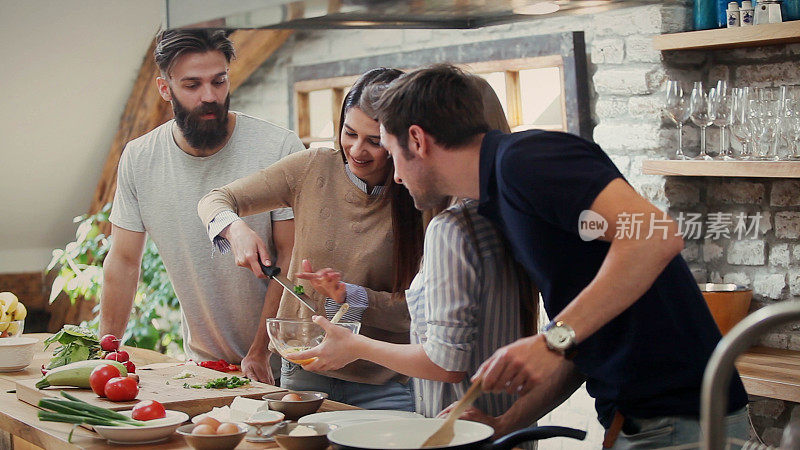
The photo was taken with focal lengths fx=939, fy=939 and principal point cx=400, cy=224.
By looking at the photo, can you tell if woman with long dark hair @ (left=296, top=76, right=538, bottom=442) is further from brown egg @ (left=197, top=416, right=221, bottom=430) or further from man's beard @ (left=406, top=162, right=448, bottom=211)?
brown egg @ (left=197, top=416, right=221, bottom=430)

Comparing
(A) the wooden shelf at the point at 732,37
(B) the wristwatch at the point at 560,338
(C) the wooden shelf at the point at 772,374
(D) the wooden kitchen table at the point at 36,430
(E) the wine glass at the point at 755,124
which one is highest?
(A) the wooden shelf at the point at 732,37

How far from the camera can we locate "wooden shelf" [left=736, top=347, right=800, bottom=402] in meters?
2.65

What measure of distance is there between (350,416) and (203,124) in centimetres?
129

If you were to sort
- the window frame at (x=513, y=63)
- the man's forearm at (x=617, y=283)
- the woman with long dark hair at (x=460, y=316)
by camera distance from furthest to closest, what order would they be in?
the window frame at (x=513, y=63) → the woman with long dark hair at (x=460, y=316) → the man's forearm at (x=617, y=283)

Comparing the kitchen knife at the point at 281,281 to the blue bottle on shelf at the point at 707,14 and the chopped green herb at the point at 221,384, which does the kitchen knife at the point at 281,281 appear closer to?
the chopped green herb at the point at 221,384

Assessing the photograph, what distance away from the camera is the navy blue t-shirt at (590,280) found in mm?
1479

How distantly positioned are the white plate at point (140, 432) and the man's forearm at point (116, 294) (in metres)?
1.27

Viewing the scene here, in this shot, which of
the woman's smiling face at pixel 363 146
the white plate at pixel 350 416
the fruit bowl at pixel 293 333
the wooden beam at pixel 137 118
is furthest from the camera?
the wooden beam at pixel 137 118

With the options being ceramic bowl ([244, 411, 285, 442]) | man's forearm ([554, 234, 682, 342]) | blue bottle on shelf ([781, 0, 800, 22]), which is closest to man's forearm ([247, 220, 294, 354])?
ceramic bowl ([244, 411, 285, 442])

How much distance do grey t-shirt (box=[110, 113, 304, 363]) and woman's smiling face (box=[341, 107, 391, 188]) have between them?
0.54 meters

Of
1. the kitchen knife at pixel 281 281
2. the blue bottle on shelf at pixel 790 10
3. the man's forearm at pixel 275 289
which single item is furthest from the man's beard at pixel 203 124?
the blue bottle on shelf at pixel 790 10

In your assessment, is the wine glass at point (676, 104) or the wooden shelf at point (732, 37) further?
the wine glass at point (676, 104)

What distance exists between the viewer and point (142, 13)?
4.22 metres

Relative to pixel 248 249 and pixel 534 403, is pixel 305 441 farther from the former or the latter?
pixel 248 249
